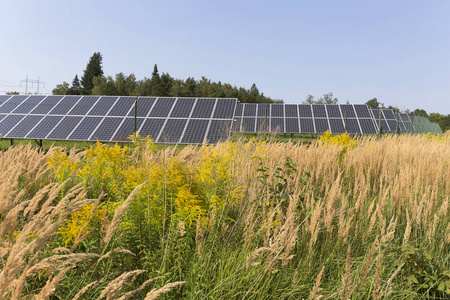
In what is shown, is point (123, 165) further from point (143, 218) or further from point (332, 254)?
point (332, 254)

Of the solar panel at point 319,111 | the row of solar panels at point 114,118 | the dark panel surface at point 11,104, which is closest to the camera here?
the row of solar panels at point 114,118

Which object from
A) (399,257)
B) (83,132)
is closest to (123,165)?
(399,257)

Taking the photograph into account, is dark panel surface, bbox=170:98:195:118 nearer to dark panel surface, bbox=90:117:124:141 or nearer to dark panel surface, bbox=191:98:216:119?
dark panel surface, bbox=191:98:216:119

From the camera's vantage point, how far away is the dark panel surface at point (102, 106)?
12359mm

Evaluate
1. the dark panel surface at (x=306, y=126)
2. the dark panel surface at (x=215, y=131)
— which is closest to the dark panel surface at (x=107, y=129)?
the dark panel surface at (x=215, y=131)

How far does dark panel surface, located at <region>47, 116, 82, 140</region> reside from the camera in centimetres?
1080

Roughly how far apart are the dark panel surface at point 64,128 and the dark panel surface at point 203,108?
4.24 m

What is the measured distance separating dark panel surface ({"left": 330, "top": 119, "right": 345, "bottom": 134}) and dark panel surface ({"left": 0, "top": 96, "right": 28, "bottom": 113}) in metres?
15.0

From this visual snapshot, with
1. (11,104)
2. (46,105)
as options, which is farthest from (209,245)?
(11,104)

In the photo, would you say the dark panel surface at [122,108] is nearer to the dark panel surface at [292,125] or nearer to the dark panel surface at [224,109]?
the dark panel surface at [224,109]

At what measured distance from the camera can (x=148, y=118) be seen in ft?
38.0

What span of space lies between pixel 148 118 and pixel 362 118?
42.0 feet

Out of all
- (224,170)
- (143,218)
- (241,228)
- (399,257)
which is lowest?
(399,257)

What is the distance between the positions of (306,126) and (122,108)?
10499 millimetres
